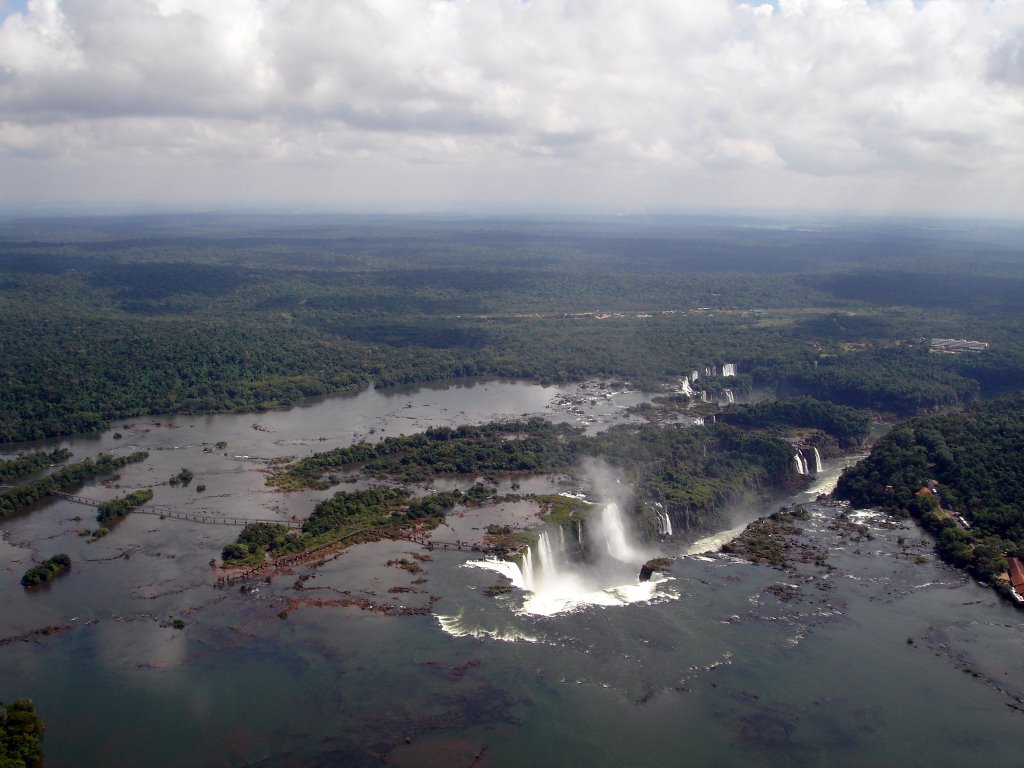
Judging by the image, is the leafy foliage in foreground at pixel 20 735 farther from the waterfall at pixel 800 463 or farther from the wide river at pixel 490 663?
the waterfall at pixel 800 463

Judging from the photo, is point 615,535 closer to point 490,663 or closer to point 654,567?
point 654,567

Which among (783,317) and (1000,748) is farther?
(783,317)

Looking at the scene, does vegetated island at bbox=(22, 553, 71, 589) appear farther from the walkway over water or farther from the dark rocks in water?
the dark rocks in water

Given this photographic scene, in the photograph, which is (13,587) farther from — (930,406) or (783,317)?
(783,317)

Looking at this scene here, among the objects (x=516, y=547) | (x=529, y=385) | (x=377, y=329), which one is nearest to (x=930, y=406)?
(x=529, y=385)

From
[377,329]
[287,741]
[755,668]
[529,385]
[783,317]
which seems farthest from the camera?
[783,317]

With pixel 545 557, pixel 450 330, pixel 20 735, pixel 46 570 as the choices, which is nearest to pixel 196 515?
pixel 46 570
